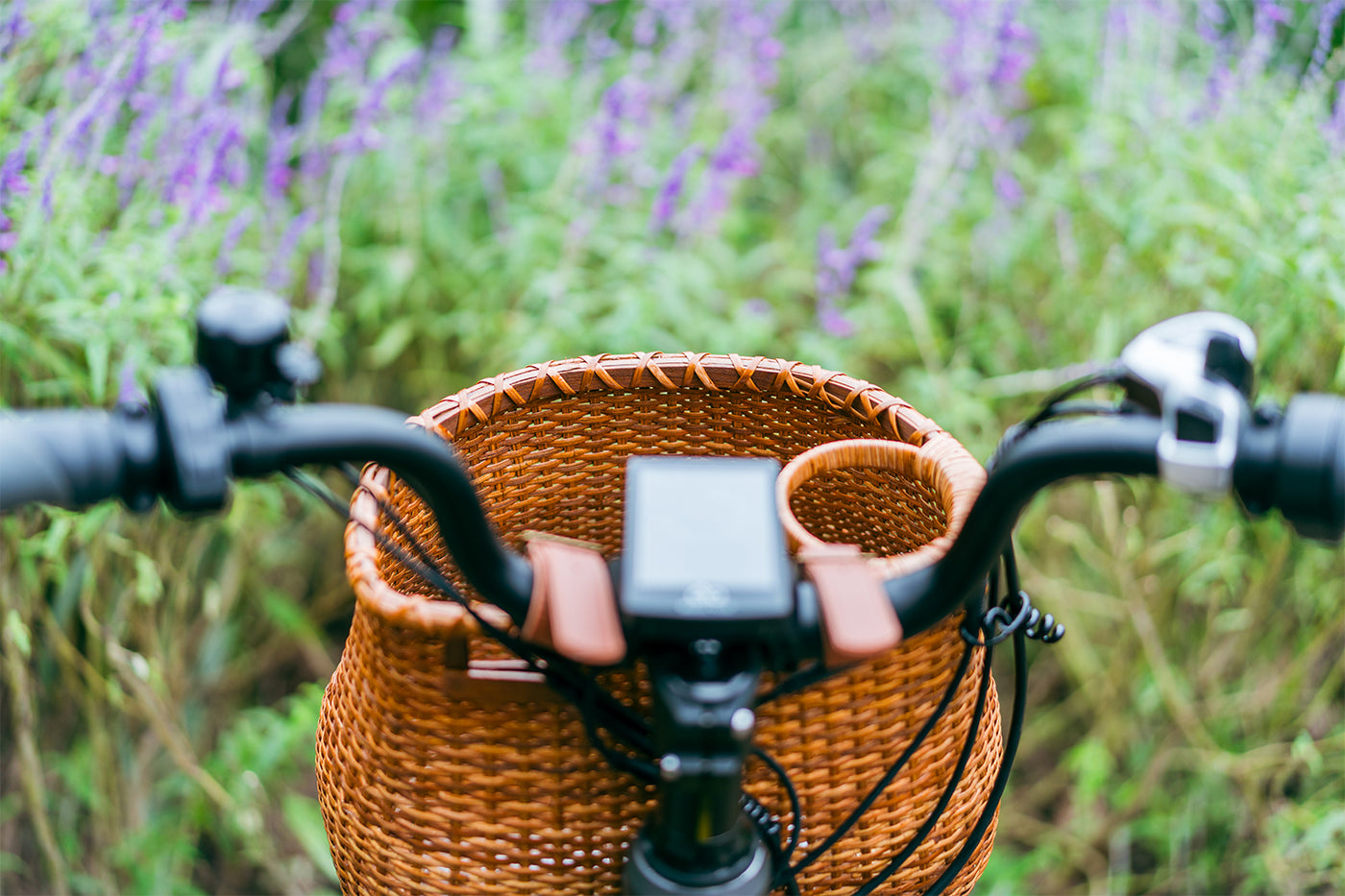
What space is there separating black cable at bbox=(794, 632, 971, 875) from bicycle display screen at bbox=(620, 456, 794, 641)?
147mm

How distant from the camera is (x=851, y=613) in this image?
1.71 feet

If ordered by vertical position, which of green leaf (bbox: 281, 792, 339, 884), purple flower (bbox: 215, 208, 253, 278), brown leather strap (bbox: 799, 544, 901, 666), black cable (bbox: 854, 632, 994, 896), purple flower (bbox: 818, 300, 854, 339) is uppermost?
brown leather strap (bbox: 799, 544, 901, 666)

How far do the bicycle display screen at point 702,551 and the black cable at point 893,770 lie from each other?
15 centimetres

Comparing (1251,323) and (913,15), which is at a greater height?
(913,15)

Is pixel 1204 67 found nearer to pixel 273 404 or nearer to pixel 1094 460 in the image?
pixel 1094 460

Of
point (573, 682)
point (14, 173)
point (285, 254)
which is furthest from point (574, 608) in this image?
point (285, 254)

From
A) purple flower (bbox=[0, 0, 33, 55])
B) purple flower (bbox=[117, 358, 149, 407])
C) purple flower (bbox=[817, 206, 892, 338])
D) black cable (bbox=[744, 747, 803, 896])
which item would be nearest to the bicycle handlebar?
black cable (bbox=[744, 747, 803, 896])

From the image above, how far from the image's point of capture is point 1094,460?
0.49m

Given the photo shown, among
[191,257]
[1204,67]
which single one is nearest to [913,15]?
[1204,67]

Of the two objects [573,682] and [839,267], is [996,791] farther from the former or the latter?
[839,267]

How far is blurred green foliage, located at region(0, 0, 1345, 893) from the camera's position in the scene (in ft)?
4.07

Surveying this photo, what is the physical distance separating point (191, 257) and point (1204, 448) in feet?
3.86

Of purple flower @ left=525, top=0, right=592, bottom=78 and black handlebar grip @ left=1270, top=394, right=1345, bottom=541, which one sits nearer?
black handlebar grip @ left=1270, top=394, right=1345, bottom=541

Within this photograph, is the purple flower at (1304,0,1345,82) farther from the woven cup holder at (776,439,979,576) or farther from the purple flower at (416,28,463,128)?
the purple flower at (416,28,463,128)
